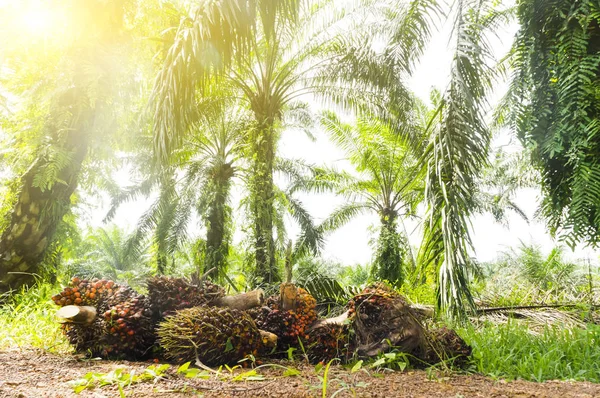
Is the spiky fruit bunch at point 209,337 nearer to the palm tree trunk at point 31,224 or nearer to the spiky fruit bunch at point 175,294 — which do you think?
the spiky fruit bunch at point 175,294

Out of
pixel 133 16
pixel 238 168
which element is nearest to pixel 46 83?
pixel 133 16

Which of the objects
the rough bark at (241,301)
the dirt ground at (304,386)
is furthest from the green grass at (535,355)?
the rough bark at (241,301)

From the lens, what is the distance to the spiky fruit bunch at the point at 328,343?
2600mm

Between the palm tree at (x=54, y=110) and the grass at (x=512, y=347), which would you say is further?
the palm tree at (x=54, y=110)

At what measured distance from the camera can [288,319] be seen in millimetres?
2816

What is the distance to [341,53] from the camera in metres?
7.28

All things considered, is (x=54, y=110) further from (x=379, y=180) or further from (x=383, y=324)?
(x=379, y=180)

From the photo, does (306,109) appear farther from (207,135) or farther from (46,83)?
(46,83)

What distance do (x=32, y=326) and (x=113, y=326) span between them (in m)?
1.36

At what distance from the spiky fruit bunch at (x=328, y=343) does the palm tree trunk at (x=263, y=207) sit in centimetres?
414

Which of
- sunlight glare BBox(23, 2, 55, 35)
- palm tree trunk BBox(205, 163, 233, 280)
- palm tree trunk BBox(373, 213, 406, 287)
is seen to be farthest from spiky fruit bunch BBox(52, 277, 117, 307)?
palm tree trunk BBox(373, 213, 406, 287)

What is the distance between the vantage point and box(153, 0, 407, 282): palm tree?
13.9 ft

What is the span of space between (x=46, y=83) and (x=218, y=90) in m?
3.47

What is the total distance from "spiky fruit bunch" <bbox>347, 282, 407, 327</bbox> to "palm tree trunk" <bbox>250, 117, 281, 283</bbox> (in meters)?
4.22
